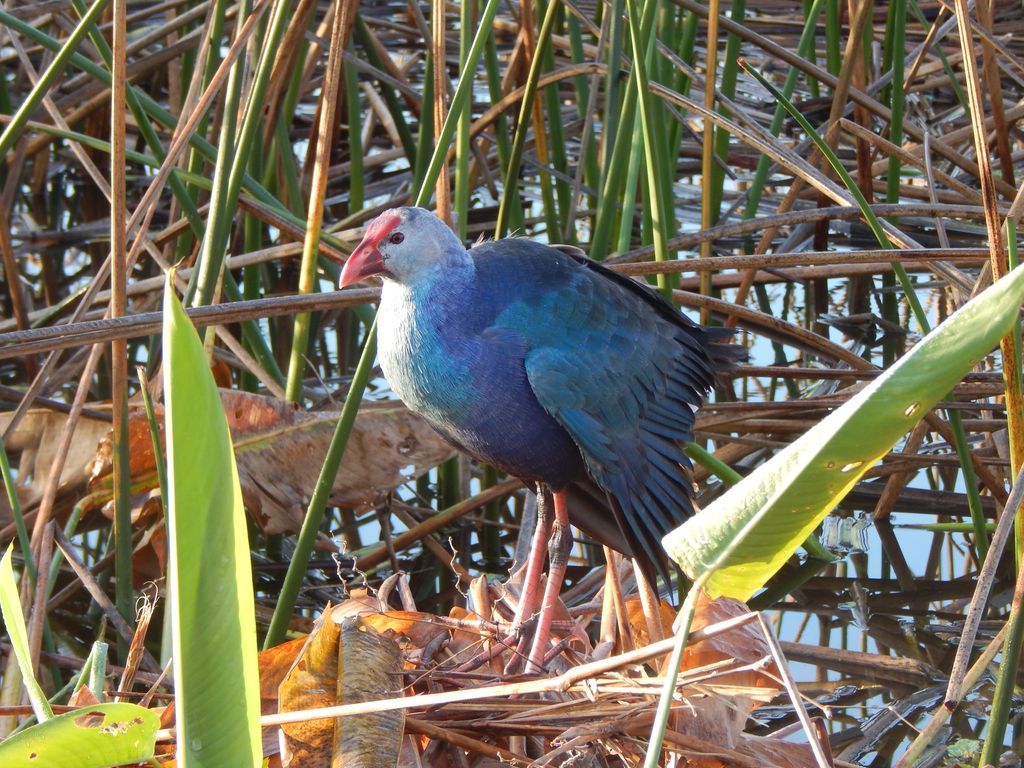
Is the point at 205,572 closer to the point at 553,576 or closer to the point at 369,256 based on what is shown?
the point at 369,256

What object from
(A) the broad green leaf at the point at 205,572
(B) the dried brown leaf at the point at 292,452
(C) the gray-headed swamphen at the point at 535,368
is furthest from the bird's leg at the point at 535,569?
(A) the broad green leaf at the point at 205,572

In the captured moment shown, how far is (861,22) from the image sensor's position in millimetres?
2537

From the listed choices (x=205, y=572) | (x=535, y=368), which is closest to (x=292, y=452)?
(x=535, y=368)

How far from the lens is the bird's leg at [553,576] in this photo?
1691mm

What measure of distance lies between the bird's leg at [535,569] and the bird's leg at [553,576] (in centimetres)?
2

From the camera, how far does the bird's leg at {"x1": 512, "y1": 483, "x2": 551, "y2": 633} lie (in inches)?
71.0

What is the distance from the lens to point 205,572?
71cm

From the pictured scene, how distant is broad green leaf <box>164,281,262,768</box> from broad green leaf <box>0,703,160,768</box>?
126mm

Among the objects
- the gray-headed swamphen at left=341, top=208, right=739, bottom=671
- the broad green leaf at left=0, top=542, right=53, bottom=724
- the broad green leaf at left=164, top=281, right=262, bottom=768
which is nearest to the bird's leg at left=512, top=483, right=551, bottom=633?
the gray-headed swamphen at left=341, top=208, right=739, bottom=671

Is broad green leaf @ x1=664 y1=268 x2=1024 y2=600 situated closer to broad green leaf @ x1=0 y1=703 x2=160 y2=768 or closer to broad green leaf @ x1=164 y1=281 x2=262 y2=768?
broad green leaf @ x1=164 y1=281 x2=262 y2=768

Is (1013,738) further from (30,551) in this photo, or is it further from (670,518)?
(30,551)

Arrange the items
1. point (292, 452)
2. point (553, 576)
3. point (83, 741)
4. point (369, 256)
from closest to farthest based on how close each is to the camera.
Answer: point (83, 741) < point (369, 256) < point (553, 576) < point (292, 452)

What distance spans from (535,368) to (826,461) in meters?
0.99

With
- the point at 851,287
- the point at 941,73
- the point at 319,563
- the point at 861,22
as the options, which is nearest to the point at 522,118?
the point at 861,22
